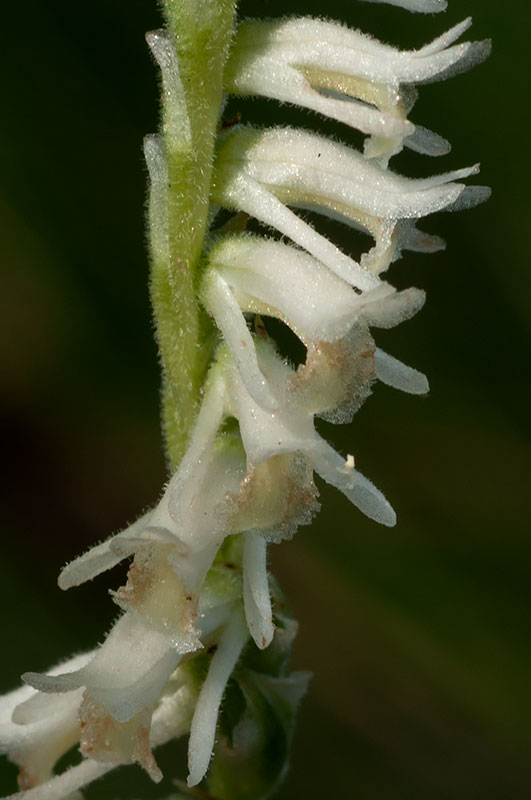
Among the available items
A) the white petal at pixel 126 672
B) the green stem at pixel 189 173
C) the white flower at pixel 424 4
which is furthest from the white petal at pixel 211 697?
the white flower at pixel 424 4

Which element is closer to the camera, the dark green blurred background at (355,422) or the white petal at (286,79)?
the white petal at (286,79)

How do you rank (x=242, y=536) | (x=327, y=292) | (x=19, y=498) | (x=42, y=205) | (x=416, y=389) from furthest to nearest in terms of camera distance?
(x=19, y=498)
(x=42, y=205)
(x=242, y=536)
(x=416, y=389)
(x=327, y=292)

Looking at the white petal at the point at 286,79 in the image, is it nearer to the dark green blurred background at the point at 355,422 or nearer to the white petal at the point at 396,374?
the white petal at the point at 396,374

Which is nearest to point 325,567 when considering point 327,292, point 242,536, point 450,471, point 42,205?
point 450,471

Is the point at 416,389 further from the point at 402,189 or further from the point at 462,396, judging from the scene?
the point at 462,396

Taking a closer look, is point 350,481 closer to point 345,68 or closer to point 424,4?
point 345,68
